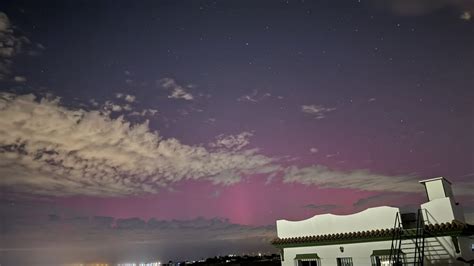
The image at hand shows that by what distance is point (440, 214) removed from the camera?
16.8 meters

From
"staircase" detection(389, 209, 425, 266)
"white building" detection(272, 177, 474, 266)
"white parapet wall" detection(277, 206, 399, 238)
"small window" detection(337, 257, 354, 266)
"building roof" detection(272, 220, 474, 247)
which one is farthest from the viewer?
"small window" detection(337, 257, 354, 266)

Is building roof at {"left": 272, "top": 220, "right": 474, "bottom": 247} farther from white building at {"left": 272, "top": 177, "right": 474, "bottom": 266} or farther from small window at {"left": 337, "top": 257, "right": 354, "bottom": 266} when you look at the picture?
small window at {"left": 337, "top": 257, "right": 354, "bottom": 266}

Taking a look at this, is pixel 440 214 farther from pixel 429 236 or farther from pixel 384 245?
pixel 384 245

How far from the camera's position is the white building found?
16.1 metres

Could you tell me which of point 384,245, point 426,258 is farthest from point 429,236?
point 384,245

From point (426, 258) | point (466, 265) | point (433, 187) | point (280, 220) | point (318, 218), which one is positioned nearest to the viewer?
point (466, 265)

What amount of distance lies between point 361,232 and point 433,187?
14.0 ft

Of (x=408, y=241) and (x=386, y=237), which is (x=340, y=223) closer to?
(x=386, y=237)

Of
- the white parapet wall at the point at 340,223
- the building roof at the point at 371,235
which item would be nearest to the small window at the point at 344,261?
the building roof at the point at 371,235

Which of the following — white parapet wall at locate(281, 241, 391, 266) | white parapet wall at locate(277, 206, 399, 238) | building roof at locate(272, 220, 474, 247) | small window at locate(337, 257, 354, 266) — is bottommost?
small window at locate(337, 257, 354, 266)

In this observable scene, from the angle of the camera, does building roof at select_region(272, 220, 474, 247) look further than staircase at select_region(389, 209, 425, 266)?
No

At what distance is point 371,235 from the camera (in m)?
18.6

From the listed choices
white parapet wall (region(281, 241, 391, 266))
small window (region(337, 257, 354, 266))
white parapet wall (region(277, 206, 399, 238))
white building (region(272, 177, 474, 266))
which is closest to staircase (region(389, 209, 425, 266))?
white building (region(272, 177, 474, 266))

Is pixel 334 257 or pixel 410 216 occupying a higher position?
pixel 410 216
